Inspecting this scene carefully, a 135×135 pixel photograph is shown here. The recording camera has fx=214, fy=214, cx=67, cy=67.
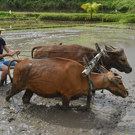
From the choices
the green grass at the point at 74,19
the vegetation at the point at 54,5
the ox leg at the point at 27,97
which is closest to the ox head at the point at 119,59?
the ox leg at the point at 27,97

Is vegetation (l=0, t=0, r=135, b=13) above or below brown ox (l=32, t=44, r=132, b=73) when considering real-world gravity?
above

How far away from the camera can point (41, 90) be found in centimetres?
471

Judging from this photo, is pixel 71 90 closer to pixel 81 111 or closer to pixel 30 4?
pixel 81 111

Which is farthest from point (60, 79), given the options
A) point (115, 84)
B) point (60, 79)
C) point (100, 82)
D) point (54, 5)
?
point (54, 5)

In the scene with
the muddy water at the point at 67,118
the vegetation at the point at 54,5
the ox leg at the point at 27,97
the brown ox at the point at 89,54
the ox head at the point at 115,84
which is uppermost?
the vegetation at the point at 54,5

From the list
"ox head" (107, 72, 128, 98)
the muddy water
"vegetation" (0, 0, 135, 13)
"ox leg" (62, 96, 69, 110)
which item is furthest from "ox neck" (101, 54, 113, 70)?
"vegetation" (0, 0, 135, 13)

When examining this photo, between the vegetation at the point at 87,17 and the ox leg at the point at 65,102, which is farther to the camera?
the vegetation at the point at 87,17

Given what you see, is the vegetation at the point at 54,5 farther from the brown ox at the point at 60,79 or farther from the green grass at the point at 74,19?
the brown ox at the point at 60,79

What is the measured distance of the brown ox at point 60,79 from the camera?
14.8 feet

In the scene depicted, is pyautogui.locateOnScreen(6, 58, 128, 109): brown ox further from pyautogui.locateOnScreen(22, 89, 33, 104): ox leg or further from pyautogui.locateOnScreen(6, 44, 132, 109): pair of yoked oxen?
pyautogui.locateOnScreen(22, 89, 33, 104): ox leg

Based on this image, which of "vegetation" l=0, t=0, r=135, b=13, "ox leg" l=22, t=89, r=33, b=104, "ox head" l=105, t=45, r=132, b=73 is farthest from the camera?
"vegetation" l=0, t=0, r=135, b=13

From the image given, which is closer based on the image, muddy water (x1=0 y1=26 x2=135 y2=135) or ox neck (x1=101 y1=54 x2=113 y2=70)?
muddy water (x1=0 y1=26 x2=135 y2=135)

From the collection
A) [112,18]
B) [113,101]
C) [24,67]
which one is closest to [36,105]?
[24,67]

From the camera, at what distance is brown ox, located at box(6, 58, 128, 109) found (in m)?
4.52
